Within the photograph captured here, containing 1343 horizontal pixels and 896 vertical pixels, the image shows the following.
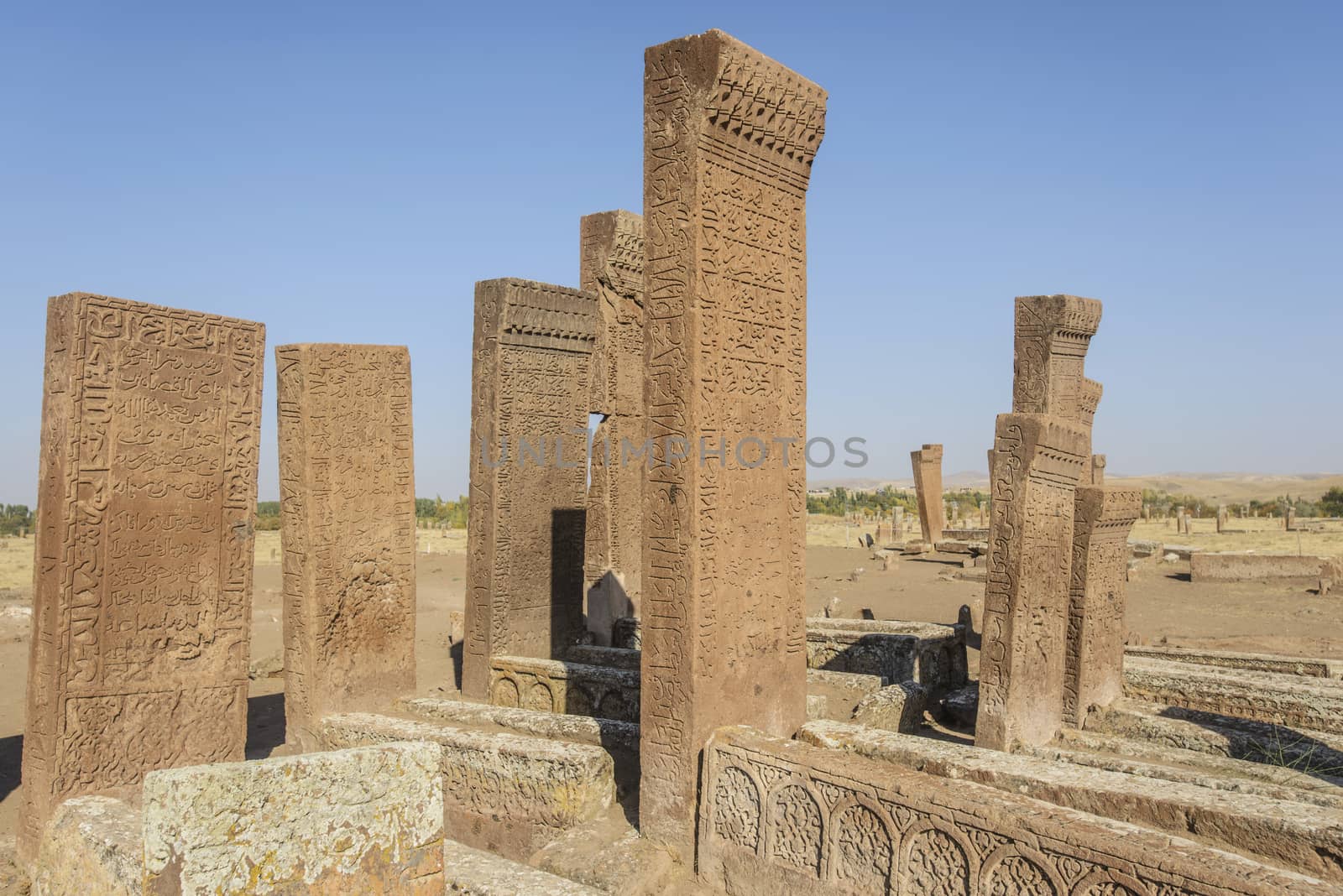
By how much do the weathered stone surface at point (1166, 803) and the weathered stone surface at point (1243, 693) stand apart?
106 inches

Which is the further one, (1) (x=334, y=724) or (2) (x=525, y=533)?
(2) (x=525, y=533)

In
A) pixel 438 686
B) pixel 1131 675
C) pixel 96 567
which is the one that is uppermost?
pixel 96 567

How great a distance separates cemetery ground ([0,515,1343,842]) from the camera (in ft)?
28.9

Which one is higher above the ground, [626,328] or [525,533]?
[626,328]

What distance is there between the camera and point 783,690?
5070 mm

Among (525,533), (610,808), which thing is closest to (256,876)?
(610,808)

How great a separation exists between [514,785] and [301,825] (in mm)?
2741

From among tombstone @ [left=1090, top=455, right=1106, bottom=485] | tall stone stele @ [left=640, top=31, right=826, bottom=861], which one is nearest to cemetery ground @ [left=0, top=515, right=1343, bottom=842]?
tombstone @ [left=1090, top=455, right=1106, bottom=485]

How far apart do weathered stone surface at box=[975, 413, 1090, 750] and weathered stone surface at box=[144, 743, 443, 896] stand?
4.05 meters

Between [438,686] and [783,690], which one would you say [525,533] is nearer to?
[438,686]

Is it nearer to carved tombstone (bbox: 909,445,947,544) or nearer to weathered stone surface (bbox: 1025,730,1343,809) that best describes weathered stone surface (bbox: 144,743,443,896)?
weathered stone surface (bbox: 1025,730,1343,809)

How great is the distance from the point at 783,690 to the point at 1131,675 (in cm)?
377

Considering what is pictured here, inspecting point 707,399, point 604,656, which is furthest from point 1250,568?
point 707,399

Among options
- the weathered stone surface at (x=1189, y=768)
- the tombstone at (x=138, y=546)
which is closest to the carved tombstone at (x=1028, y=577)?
the weathered stone surface at (x=1189, y=768)
